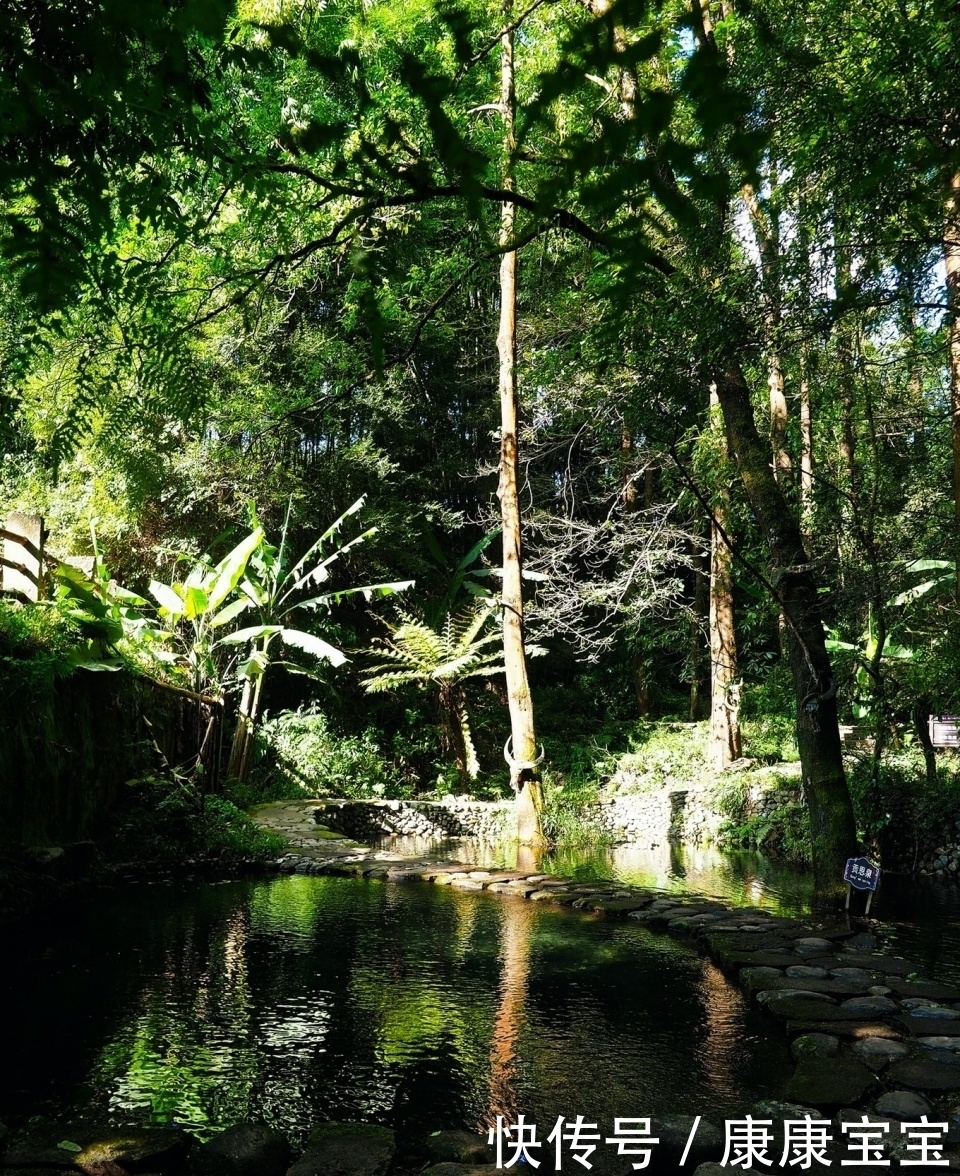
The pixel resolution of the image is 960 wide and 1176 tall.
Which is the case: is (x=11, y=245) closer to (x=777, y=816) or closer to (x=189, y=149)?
(x=189, y=149)

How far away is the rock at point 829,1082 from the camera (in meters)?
2.75

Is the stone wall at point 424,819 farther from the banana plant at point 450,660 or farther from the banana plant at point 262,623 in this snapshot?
the banana plant at point 450,660

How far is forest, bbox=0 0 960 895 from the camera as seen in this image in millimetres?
1453

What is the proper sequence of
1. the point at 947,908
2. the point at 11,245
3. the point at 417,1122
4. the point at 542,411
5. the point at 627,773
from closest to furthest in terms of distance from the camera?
the point at 11,245, the point at 417,1122, the point at 947,908, the point at 542,411, the point at 627,773

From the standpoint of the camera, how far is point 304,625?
15.0 m

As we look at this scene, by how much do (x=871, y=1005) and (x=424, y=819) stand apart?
368 inches

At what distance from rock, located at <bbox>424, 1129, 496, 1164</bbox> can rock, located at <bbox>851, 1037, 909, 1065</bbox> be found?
1.48 m

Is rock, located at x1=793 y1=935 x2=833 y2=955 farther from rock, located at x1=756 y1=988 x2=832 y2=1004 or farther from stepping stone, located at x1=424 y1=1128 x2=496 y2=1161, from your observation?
stepping stone, located at x1=424 y1=1128 x2=496 y2=1161

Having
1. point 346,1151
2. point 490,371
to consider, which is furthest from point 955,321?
point 490,371

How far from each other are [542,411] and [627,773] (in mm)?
6263

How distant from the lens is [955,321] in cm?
539

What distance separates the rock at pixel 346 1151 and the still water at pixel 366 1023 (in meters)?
0.16

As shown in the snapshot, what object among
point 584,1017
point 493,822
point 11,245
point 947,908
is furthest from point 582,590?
point 11,245

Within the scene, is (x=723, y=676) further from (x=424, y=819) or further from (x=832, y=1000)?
(x=832, y=1000)
